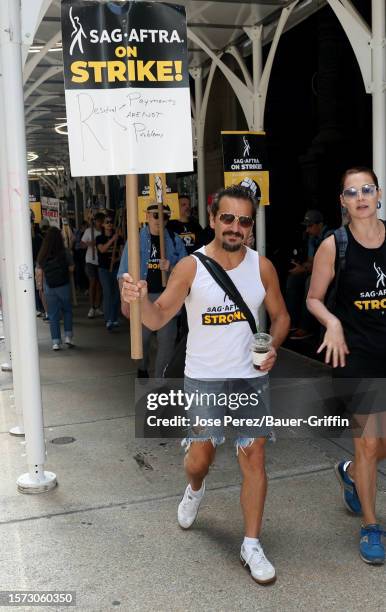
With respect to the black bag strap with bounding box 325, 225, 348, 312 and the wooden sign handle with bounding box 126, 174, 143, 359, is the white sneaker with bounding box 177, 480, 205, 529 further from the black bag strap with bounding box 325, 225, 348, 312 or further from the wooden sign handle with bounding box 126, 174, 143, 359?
the black bag strap with bounding box 325, 225, 348, 312

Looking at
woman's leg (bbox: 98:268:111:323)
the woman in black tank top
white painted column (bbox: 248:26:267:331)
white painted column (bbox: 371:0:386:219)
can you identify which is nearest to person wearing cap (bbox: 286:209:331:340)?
white painted column (bbox: 248:26:267:331)

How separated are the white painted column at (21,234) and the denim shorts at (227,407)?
1356 mm

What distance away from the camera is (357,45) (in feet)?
17.7

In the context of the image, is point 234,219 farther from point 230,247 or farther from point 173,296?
point 173,296

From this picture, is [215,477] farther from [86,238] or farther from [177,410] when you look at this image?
[86,238]

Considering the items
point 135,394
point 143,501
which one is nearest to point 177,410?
point 143,501

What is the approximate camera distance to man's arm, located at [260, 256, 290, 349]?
3.27m

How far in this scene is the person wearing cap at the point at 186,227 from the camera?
7.92 metres

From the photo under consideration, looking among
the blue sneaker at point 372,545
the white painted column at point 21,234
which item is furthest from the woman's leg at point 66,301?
the blue sneaker at point 372,545

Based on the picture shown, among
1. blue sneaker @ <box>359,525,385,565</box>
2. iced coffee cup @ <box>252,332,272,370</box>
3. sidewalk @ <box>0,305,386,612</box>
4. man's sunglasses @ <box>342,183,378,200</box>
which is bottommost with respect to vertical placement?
sidewalk @ <box>0,305,386,612</box>

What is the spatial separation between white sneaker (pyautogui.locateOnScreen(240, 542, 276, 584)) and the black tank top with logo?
107cm

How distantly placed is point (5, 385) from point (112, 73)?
458 cm

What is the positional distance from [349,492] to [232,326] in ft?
4.31

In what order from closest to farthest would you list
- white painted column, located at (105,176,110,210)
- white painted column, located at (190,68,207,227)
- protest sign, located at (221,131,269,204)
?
1. protest sign, located at (221,131,269,204)
2. white painted column, located at (190,68,207,227)
3. white painted column, located at (105,176,110,210)
